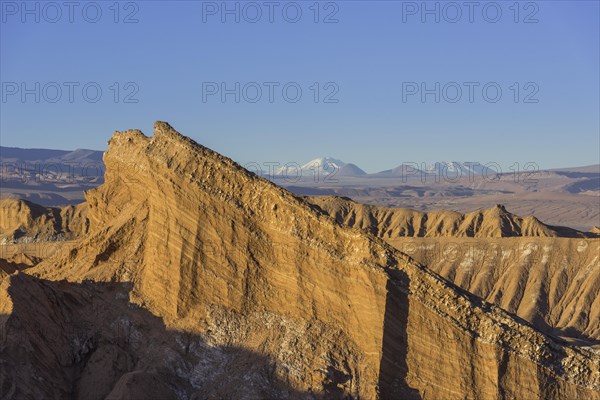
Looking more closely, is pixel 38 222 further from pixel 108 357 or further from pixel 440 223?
pixel 108 357

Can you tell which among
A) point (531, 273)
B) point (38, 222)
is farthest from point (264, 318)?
point (38, 222)

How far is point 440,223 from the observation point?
12706 centimetres

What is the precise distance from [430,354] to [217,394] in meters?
6.16

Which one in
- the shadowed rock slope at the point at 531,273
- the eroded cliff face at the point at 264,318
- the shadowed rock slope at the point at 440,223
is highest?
the eroded cliff face at the point at 264,318

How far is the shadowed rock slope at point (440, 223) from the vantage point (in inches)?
4628

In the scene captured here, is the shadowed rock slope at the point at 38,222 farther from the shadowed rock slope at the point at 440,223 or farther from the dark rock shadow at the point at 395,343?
the dark rock shadow at the point at 395,343

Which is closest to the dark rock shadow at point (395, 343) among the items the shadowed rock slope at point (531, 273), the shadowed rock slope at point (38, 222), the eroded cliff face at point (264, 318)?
the eroded cliff face at point (264, 318)

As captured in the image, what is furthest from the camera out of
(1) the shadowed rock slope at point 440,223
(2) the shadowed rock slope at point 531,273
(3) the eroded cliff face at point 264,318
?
(1) the shadowed rock slope at point 440,223

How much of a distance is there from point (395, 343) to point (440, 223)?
329 ft

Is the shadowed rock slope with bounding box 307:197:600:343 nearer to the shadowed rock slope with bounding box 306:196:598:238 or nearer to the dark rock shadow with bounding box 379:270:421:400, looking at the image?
the shadowed rock slope with bounding box 306:196:598:238

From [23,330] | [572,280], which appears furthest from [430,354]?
[572,280]

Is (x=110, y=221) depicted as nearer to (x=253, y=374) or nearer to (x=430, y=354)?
(x=253, y=374)

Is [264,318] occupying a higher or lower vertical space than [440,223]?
higher

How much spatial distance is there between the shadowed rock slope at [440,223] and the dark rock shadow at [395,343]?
80326 mm
